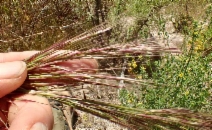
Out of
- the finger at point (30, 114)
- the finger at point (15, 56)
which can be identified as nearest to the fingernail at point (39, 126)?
the finger at point (30, 114)

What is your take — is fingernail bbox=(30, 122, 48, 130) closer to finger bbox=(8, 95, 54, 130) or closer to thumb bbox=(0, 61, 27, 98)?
finger bbox=(8, 95, 54, 130)

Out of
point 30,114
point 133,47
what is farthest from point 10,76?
point 133,47

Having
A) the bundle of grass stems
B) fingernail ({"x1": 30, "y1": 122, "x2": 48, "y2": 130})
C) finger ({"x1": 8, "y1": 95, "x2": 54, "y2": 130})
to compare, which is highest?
the bundle of grass stems

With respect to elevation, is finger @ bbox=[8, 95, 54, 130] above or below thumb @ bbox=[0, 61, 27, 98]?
below

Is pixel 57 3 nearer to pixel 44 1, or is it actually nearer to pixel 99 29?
pixel 44 1

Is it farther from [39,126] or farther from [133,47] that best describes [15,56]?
[133,47]

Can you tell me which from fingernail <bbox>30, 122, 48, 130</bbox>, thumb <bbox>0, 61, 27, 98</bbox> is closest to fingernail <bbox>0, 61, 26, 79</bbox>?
thumb <bbox>0, 61, 27, 98</bbox>

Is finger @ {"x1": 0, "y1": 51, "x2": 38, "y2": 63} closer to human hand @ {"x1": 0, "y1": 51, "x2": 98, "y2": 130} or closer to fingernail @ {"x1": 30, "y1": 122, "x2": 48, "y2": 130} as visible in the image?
human hand @ {"x1": 0, "y1": 51, "x2": 98, "y2": 130}

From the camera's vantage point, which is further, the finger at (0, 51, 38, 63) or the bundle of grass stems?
the finger at (0, 51, 38, 63)
